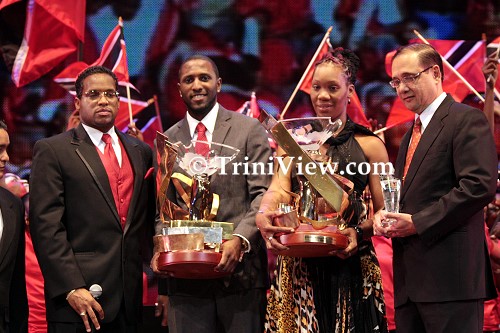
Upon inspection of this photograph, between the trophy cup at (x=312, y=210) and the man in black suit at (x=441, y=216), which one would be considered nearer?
the man in black suit at (x=441, y=216)

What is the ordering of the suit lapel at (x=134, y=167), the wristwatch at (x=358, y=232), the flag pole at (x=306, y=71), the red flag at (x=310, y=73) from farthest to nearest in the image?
the red flag at (x=310, y=73) < the flag pole at (x=306, y=71) < the suit lapel at (x=134, y=167) < the wristwatch at (x=358, y=232)

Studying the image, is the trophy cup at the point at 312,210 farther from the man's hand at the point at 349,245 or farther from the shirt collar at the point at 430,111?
the shirt collar at the point at 430,111

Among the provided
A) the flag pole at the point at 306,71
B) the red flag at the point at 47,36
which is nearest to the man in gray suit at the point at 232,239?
the flag pole at the point at 306,71

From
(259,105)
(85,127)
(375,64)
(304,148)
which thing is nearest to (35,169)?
(85,127)

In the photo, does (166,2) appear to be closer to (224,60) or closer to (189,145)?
(224,60)

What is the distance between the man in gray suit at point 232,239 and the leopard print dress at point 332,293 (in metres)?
0.12

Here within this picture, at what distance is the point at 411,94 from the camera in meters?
3.41

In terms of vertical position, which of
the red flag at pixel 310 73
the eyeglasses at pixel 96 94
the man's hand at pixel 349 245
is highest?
the red flag at pixel 310 73

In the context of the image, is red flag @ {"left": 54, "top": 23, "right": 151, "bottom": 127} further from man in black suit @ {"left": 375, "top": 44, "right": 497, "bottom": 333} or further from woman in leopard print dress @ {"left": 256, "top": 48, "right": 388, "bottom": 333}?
man in black suit @ {"left": 375, "top": 44, "right": 497, "bottom": 333}

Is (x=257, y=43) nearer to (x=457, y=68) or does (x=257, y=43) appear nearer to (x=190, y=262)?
(x=457, y=68)

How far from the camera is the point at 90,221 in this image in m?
3.70

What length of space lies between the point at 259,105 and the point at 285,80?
27 centimetres

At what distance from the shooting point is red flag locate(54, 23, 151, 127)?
5.73 m

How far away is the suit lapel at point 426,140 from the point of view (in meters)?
3.30
